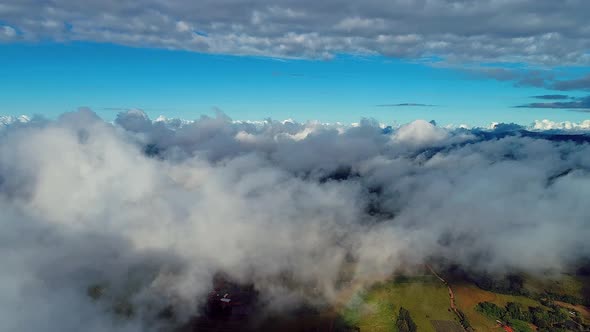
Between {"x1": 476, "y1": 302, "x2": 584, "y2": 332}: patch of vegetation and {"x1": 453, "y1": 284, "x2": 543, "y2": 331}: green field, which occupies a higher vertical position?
{"x1": 476, "y1": 302, "x2": 584, "y2": 332}: patch of vegetation

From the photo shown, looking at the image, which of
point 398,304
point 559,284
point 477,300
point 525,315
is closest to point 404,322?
point 398,304

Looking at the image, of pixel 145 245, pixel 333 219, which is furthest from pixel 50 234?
pixel 333 219

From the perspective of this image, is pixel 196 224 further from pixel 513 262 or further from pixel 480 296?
pixel 513 262

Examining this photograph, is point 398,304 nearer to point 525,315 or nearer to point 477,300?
point 477,300

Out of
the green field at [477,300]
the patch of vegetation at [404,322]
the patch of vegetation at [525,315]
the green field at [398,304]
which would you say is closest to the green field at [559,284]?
the green field at [477,300]

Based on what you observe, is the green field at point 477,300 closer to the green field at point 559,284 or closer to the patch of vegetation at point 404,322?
the green field at point 559,284

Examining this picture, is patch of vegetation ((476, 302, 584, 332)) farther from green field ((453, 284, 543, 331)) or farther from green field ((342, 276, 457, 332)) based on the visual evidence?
green field ((342, 276, 457, 332))

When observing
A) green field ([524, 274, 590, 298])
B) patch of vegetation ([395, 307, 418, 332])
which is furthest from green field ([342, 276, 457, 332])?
green field ([524, 274, 590, 298])

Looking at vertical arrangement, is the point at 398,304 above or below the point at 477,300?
below
